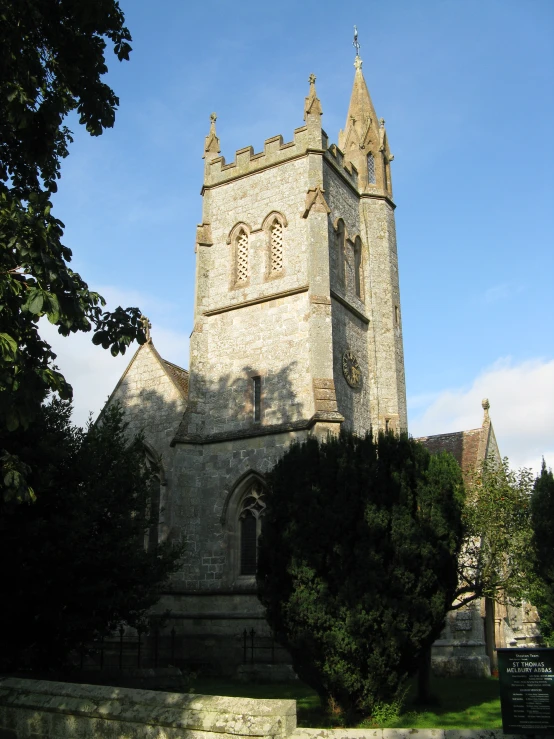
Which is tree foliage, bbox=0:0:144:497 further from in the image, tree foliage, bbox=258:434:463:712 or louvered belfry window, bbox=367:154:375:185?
louvered belfry window, bbox=367:154:375:185

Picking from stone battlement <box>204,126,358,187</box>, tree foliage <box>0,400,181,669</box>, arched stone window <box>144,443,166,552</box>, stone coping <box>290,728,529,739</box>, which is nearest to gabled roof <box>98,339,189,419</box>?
arched stone window <box>144,443,166,552</box>

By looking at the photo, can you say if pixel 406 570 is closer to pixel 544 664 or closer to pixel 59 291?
pixel 544 664

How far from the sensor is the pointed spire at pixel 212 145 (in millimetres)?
25141

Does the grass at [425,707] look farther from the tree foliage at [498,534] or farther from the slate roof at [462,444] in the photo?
the slate roof at [462,444]

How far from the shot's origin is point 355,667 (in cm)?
1130

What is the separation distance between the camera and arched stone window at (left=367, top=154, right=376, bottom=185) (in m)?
25.7

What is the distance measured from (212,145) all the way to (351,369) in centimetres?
987

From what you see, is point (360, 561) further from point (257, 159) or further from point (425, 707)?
point (257, 159)

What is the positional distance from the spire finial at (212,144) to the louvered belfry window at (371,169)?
17.9 feet

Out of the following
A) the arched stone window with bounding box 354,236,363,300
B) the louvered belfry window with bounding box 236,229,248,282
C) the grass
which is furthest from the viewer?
the arched stone window with bounding box 354,236,363,300

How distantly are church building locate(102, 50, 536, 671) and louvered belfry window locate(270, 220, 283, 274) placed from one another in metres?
0.04

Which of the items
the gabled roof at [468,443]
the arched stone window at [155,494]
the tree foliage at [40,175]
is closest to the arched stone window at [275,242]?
the arched stone window at [155,494]

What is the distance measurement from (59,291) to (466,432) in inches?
842

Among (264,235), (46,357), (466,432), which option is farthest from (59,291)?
(466,432)
